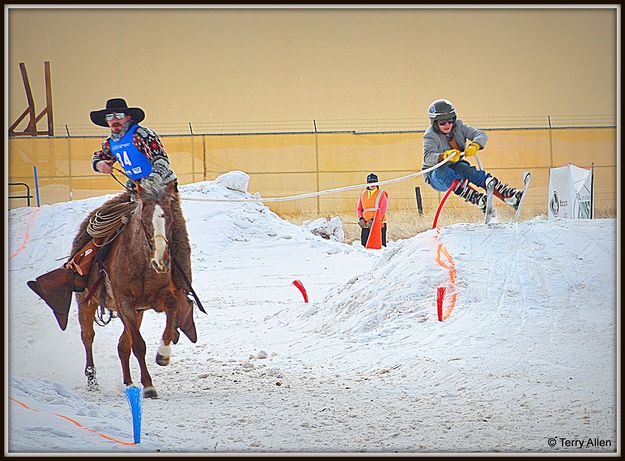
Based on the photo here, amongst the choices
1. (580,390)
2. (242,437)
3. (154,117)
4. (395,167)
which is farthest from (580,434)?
(395,167)

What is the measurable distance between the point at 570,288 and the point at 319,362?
221cm

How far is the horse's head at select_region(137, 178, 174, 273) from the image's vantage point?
20.4 ft

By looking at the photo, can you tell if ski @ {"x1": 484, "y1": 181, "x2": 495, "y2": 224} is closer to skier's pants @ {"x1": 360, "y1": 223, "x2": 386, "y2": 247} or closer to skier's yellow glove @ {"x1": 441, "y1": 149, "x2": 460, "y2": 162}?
skier's yellow glove @ {"x1": 441, "y1": 149, "x2": 460, "y2": 162}

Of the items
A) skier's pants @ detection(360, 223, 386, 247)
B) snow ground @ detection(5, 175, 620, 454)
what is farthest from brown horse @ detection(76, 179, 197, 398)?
skier's pants @ detection(360, 223, 386, 247)

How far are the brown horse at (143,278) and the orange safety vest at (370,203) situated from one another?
6917mm

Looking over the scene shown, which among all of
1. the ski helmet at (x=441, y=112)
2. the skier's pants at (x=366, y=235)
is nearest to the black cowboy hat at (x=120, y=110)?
the ski helmet at (x=441, y=112)

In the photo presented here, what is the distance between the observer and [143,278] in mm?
6484

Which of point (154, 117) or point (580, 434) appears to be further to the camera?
point (154, 117)

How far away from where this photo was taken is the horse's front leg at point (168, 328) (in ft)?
21.7

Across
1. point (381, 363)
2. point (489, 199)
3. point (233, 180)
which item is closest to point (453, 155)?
point (489, 199)

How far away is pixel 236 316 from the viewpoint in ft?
34.7

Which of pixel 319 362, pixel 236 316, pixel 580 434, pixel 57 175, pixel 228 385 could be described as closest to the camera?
pixel 580 434

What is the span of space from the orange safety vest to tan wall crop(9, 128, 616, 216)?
4.67ft

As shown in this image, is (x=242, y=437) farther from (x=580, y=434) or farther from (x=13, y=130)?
(x=13, y=130)
